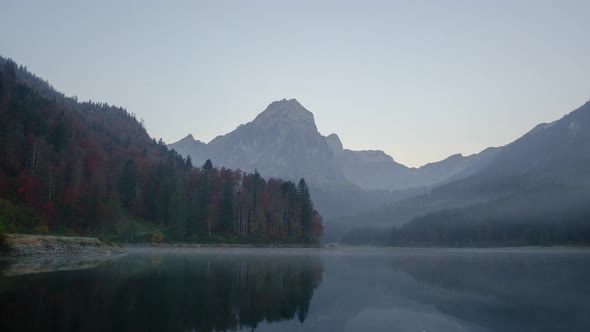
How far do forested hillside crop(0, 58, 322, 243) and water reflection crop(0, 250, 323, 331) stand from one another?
53.2 metres

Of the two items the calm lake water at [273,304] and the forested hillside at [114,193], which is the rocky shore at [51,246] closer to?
the forested hillside at [114,193]

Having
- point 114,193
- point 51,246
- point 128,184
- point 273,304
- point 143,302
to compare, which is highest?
point 128,184

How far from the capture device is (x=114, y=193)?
367 ft

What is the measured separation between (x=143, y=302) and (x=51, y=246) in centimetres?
4538

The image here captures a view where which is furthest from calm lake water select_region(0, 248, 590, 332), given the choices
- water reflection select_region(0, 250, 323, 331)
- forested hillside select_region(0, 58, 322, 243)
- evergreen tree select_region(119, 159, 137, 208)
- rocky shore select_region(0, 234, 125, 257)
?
evergreen tree select_region(119, 159, 137, 208)

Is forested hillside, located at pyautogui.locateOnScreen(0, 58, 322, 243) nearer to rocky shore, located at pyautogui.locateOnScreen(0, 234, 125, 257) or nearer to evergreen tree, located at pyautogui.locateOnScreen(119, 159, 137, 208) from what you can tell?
evergreen tree, located at pyautogui.locateOnScreen(119, 159, 137, 208)

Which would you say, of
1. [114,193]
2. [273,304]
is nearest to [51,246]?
[273,304]

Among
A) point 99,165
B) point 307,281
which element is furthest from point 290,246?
point 307,281

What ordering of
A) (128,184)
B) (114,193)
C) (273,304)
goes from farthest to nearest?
(128,184), (114,193), (273,304)

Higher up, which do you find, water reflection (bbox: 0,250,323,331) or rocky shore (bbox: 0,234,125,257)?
rocky shore (bbox: 0,234,125,257)

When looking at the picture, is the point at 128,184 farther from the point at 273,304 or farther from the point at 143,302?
the point at 273,304

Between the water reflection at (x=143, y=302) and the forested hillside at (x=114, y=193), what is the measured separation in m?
53.2

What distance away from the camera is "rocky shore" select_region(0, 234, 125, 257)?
5281 centimetres

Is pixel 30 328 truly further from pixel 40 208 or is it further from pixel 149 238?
pixel 149 238
